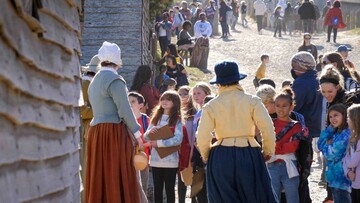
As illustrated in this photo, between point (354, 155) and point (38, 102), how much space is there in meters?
4.61

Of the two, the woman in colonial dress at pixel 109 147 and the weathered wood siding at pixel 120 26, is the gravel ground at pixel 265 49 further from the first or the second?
the woman in colonial dress at pixel 109 147

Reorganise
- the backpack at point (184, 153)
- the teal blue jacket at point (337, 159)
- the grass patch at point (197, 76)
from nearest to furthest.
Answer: the teal blue jacket at point (337, 159), the backpack at point (184, 153), the grass patch at point (197, 76)

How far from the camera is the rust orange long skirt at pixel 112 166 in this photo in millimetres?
8469

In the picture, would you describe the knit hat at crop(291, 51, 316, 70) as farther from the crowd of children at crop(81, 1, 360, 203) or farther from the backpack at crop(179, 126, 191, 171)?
the backpack at crop(179, 126, 191, 171)

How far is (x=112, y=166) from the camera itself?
335 inches

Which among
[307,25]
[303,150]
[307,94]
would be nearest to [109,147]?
[303,150]

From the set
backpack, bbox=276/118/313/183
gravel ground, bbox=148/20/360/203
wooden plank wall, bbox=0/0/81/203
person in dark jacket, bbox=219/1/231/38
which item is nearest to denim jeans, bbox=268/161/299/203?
backpack, bbox=276/118/313/183

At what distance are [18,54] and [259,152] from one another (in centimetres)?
420

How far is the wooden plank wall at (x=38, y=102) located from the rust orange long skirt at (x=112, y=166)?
2.13 m

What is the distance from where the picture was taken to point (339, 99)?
9.72 metres

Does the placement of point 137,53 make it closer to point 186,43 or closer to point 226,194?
point 226,194

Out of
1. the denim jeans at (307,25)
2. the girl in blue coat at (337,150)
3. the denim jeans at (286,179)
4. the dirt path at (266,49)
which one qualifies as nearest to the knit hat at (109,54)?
the denim jeans at (286,179)

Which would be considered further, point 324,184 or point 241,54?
point 241,54

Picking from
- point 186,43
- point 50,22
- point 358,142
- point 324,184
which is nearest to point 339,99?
point 358,142
